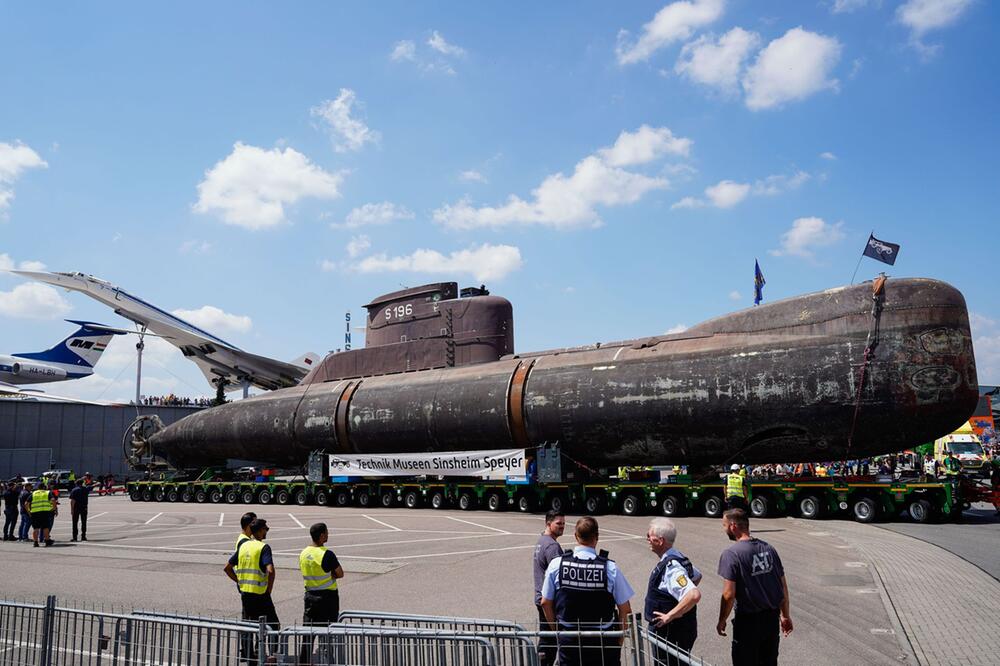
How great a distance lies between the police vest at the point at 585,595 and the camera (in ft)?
16.2

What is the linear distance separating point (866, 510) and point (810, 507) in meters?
1.18

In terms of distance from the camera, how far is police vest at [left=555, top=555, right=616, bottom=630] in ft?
16.2

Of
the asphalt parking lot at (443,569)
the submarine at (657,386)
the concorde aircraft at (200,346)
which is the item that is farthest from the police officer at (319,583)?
the concorde aircraft at (200,346)

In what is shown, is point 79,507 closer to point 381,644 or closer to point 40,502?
point 40,502

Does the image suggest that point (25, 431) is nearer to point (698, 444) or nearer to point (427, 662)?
point (698, 444)

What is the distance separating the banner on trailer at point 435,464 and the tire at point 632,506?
3059 millimetres

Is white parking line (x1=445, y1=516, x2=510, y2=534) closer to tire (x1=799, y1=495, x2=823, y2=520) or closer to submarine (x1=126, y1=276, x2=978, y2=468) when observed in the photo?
submarine (x1=126, y1=276, x2=978, y2=468)

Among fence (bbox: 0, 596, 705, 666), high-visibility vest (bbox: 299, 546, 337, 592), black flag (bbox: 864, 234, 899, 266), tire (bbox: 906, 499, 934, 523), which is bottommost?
tire (bbox: 906, 499, 934, 523)

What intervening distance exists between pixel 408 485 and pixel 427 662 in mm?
18681

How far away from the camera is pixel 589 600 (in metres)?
4.97

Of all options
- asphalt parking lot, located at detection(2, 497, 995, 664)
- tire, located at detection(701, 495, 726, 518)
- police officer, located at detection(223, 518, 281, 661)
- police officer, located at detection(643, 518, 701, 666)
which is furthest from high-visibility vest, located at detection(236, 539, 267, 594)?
tire, located at detection(701, 495, 726, 518)

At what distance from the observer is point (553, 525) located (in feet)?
20.8

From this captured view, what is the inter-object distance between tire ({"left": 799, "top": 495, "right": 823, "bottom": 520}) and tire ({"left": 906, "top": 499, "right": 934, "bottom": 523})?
1.88 m

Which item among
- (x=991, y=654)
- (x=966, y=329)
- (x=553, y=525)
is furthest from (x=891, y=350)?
(x=553, y=525)
